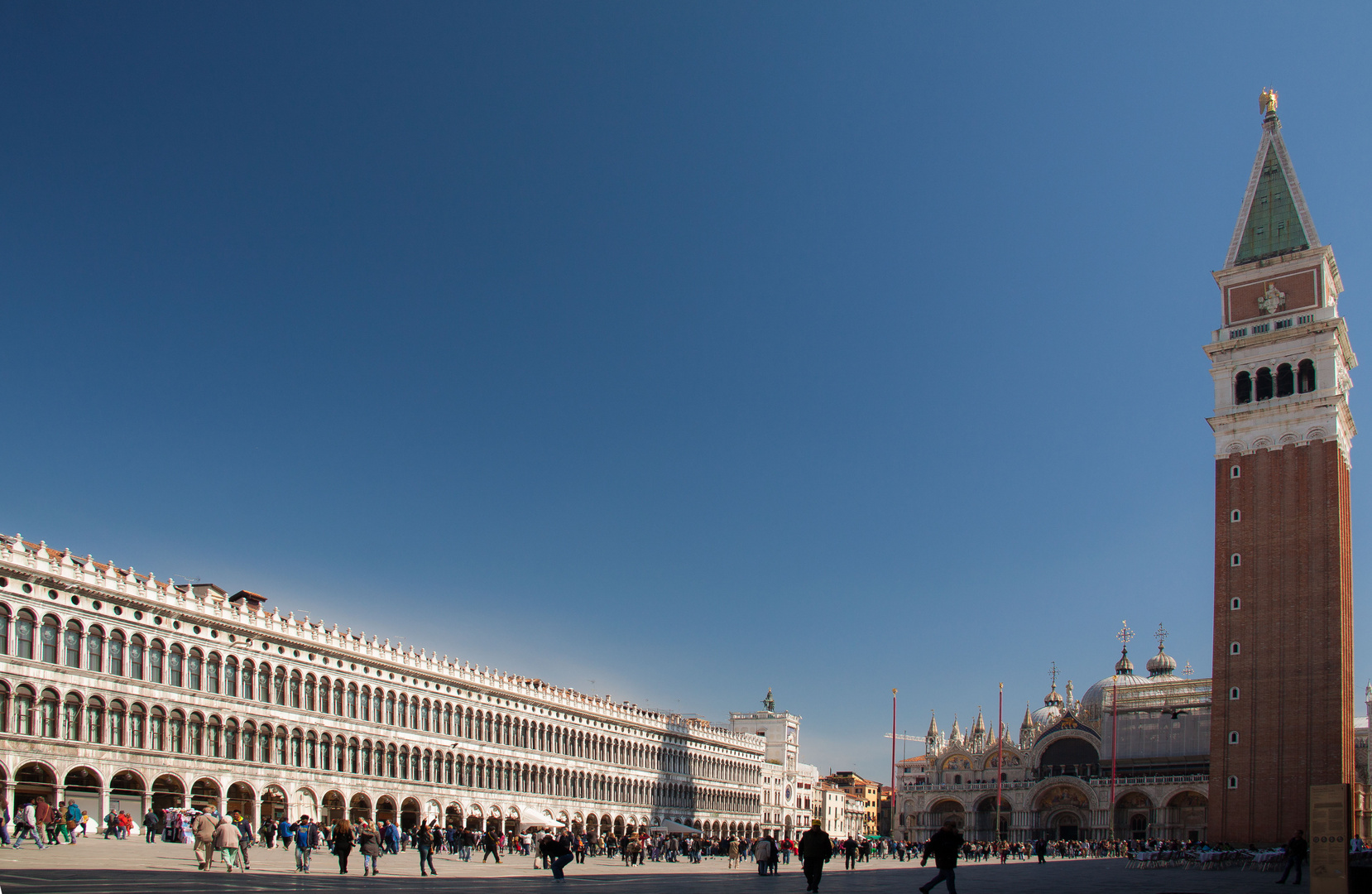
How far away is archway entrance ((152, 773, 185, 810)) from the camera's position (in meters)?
48.1

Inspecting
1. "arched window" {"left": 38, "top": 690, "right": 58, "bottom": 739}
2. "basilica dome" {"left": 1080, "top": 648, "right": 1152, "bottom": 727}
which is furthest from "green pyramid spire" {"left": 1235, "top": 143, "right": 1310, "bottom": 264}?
"arched window" {"left": 38, "top": 690, "right": 58, "bottom": 739}

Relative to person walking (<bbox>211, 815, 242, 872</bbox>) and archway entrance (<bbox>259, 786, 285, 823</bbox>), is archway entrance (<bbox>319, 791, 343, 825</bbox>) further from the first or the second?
person walking (<bbox>211, 815, 242, 872</bbox>)

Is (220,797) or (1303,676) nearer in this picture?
(220,797)

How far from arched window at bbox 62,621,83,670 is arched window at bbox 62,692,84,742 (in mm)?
1228

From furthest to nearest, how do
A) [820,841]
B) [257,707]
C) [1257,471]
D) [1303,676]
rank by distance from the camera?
[1257,471]
[1303,676]
[257,707]
[820,841]

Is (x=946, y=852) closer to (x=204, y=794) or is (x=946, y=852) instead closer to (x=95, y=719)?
(x=95, y=719)

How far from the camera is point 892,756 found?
86500 millimetres

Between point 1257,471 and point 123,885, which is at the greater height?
point 1257,471

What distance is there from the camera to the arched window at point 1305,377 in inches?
2539

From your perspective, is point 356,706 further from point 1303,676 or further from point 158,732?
point 1303,676

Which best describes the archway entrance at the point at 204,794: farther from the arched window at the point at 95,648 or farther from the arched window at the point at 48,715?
the arched window at the point at 48,715

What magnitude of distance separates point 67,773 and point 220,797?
8.37 metres

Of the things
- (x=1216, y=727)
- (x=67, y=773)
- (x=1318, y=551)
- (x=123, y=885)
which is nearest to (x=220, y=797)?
(x=67, y=773)

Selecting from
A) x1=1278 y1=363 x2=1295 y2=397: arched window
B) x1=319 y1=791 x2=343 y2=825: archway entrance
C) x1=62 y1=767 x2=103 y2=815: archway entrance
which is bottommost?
x1=319 y1=791 x2=343 y2=825: archway entrance
